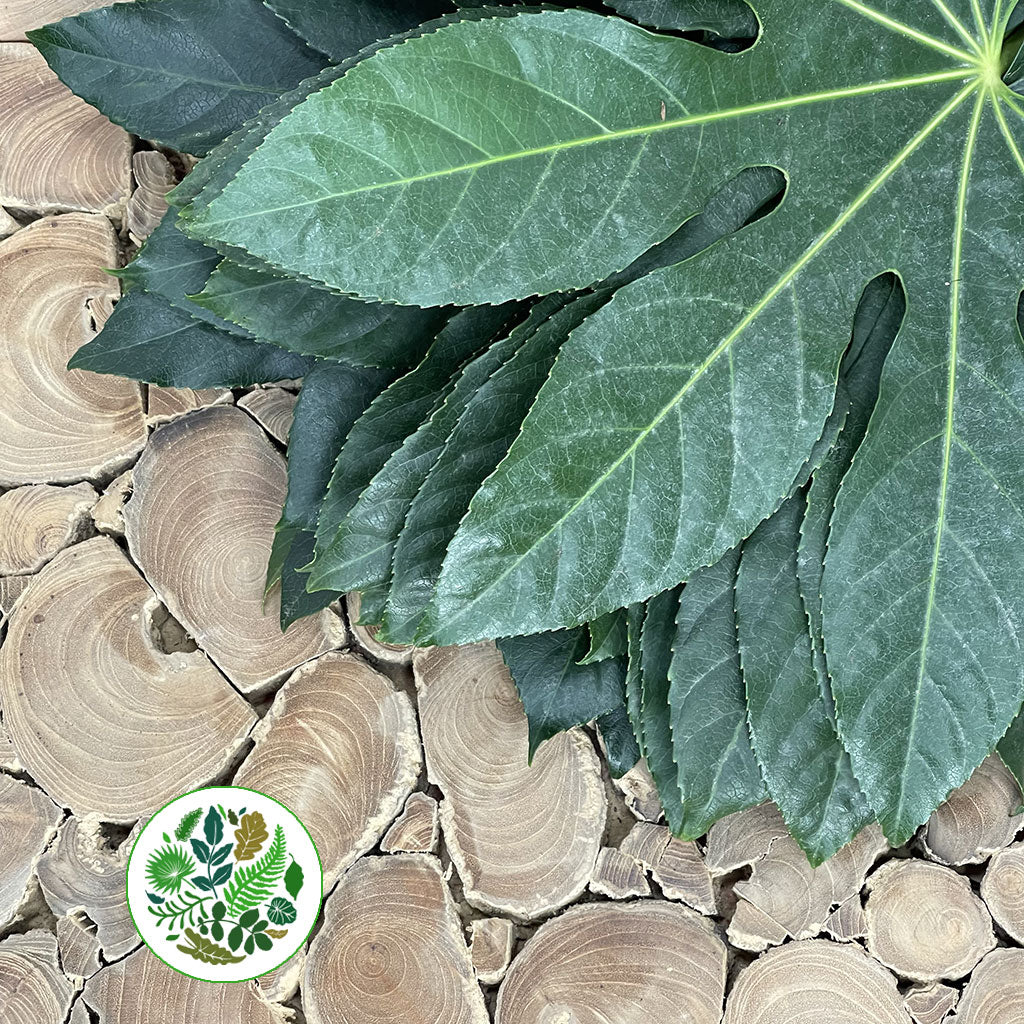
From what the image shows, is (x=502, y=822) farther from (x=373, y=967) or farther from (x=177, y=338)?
(x=177, y=338)

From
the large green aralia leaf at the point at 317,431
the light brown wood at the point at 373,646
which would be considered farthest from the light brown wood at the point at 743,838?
the large green aralia leaf at the point at 317,431

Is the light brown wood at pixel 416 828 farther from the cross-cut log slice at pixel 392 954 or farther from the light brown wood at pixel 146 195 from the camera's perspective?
the light brown wood at pixel 146 195

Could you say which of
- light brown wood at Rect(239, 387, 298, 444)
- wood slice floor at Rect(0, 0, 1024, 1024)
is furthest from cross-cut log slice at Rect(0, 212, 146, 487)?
light brown wood at Rect(239, 387, 298, 444)

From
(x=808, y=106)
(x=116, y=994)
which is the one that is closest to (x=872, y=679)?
(x=808, y=106)

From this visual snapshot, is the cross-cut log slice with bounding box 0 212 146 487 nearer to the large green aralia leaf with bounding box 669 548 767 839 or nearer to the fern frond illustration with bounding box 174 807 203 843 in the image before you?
the fern frond illustration with bounding box 174 807 203 843

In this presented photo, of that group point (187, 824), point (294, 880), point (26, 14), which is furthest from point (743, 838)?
point (26, 14)

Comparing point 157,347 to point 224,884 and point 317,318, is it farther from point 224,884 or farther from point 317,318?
point 224,884
